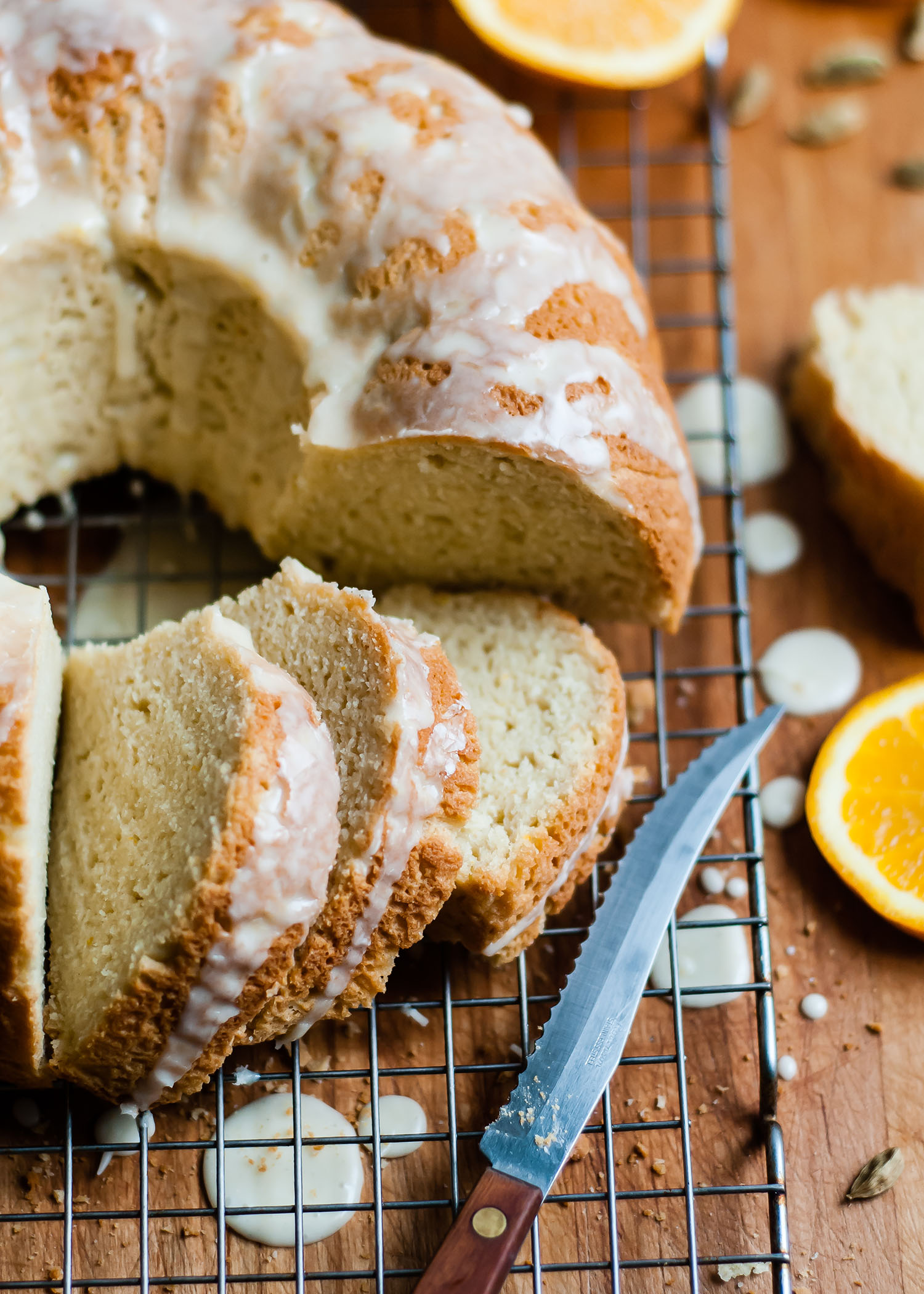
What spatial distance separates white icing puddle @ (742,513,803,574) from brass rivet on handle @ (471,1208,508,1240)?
6.14 feet

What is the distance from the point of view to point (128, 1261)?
273 centimetres

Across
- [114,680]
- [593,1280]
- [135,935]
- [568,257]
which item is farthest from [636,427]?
[593,1280]

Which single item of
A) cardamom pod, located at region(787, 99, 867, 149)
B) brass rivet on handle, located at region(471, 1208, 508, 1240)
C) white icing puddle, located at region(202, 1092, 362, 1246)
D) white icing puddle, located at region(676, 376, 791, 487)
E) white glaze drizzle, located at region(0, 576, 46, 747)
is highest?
cardamom pod, located at region(787, 99, 867, 149)

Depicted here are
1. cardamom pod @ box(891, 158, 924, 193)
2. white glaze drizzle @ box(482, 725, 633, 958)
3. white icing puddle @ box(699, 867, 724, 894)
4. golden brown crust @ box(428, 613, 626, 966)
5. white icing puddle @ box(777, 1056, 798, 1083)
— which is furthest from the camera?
cardamom pod @ box(891, 158, 924, 193)

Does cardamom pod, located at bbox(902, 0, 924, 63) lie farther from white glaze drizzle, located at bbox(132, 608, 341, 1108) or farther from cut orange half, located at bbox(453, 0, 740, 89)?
white glaze drizzle, located at bbox(132, 608, 341, 1108)

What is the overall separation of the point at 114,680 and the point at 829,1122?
1950mm

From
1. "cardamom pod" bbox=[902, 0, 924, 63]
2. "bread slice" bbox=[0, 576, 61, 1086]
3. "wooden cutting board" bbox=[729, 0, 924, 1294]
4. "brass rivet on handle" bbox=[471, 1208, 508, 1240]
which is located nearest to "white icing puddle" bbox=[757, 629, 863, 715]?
"wooden cutting board" bbox=[729, 0, 924, 1294]

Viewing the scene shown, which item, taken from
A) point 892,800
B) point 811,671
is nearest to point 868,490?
point 811,671

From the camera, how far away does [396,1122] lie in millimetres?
2873

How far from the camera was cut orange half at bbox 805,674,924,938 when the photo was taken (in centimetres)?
305

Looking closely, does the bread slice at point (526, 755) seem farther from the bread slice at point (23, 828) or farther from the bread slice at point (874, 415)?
the bread slice at point (874, 415)

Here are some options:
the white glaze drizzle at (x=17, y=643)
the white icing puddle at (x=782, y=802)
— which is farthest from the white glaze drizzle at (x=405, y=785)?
the white icing puddle at (x=782, y=802)

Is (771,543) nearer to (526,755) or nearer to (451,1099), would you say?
(526,755)

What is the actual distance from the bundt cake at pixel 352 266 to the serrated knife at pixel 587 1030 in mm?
484
